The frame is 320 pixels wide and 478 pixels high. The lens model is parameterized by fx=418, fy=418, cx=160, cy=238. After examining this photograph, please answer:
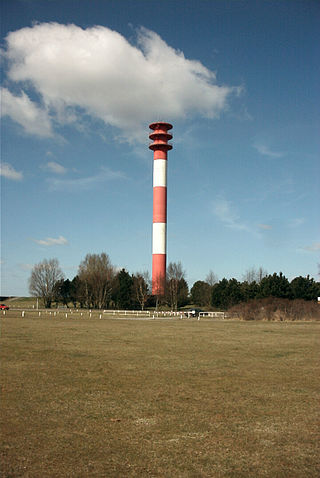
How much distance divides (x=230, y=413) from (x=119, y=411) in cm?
232

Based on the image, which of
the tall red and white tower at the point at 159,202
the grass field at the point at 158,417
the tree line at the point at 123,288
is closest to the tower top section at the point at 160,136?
the tall red and white tower at the point at 159,202

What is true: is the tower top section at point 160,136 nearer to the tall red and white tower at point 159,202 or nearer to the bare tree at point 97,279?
the tall red and white tower at point 159,202

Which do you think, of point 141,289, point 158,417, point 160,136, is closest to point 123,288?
point 141,289

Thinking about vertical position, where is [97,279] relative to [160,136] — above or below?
below

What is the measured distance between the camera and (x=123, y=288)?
84.6 metres

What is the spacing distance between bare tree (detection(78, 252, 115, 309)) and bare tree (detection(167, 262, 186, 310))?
1278cm

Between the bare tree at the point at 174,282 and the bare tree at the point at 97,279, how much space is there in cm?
1278

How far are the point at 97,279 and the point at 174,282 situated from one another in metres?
16.9

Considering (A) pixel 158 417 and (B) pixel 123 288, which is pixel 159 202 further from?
(A) pixel 158 417

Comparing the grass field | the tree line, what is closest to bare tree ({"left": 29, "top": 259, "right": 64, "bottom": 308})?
the tree line

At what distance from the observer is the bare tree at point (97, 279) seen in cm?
8734

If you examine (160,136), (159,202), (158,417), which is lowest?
(158,417)

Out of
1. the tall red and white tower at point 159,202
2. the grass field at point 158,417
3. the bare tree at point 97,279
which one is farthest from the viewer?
the bare tree at point 97,279

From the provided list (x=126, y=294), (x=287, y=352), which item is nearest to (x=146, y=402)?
(x=287, y=352)
